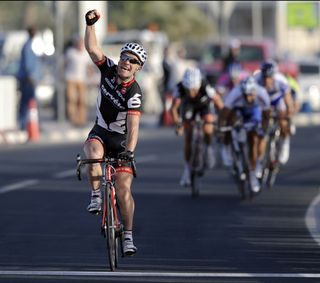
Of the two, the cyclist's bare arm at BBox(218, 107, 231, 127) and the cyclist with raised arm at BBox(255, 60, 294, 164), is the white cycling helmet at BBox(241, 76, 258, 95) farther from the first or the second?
the cyclist with raised arm at BBox(255, 60, 294, 164)

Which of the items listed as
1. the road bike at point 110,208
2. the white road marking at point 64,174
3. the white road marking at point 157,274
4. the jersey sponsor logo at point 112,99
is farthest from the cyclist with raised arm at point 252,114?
the white road marking at point 157,274

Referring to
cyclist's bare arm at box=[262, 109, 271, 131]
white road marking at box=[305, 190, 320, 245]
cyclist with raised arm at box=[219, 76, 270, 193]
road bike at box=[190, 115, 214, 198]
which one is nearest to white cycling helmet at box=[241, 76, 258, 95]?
cyclist with raised arm at box=[219, 76, 270, 193]

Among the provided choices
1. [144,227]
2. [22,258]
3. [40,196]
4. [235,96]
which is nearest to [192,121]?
[235,96]

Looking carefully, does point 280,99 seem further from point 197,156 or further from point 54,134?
point 54,134

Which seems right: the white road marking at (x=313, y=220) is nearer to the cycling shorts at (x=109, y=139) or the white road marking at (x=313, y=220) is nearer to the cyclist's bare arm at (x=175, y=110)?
the cyclist's bare arm at (x=175, y=110)

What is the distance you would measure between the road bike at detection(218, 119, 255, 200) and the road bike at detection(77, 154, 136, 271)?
619 cm

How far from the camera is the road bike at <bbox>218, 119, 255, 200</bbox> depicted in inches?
671

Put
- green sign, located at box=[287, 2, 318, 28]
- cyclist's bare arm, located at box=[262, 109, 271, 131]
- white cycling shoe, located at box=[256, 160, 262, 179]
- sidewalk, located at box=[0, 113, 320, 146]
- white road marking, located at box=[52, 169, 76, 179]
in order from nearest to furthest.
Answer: cyclist's bare arm, located at box=[262, 109, 271, 131], white cycling shoe, located at box=[256, 160, 262, 179], white road marking, located at box=[52, 169, 76, 179], sidewalk, located at box=[0, 113, 320, 146], green sign, located at box=[287, 2, 318, 28]

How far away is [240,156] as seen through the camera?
56.7ft

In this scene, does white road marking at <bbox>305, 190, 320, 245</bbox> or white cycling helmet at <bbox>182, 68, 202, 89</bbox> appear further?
white cycling helmet at <bbox>182, 68, 202, 89</bbox>

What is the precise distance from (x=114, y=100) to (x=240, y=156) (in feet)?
20.9

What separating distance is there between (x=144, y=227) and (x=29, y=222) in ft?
4.32

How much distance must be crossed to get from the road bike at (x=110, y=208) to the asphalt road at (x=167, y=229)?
0.20 meters

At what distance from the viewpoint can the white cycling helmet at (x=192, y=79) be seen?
16.7 meters
